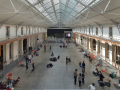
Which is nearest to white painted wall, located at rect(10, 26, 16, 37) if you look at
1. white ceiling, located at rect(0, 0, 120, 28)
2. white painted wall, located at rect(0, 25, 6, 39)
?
white ceiling, located at rect(0, 0, 120, 28)

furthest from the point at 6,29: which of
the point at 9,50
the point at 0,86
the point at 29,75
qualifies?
the point at 0,86

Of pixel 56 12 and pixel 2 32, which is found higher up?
pixel 56 12

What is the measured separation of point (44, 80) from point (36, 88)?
1433mm

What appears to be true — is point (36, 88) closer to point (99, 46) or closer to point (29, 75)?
point (29, 75)

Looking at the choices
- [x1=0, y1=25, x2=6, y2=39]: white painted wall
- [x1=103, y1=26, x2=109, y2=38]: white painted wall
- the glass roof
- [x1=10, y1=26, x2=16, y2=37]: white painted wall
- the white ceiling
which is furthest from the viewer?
[x1=103, y1=26, x2=109, y2=38]: white painted wall

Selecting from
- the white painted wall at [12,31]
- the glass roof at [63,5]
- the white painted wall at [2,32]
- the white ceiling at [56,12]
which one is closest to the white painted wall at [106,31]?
the white ceiling at [56,12]

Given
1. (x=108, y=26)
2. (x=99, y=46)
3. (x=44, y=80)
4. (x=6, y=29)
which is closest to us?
(x=44, y=80)

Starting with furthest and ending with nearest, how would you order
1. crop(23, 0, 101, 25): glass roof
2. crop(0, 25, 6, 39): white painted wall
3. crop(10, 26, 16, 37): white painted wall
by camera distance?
crop(10, 26, 16, 37): white painted wall, crop(0, 25, 6, 39): white painted wall, crop(23, 0, 101, 25): glass roof

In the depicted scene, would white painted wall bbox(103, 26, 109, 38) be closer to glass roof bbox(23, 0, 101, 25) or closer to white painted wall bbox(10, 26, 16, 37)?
glass roof bbox(23, 0, 101, 25)

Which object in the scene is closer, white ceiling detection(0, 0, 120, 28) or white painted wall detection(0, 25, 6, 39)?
white ceiling detection(0, 0, 120, 28)

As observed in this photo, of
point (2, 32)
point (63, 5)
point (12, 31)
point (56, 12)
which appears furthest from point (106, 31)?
point (2, 32)

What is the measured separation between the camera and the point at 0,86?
7824mm

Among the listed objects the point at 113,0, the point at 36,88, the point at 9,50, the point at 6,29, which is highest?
the point at 113,0

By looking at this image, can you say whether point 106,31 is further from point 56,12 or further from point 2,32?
point 2,32
